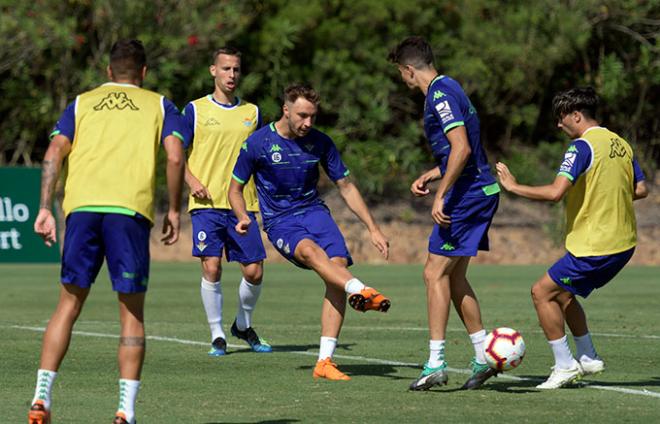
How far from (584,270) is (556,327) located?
0.41 meters

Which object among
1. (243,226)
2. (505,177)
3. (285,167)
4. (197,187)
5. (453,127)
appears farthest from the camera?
(197,187)

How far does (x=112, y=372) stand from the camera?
9.48m

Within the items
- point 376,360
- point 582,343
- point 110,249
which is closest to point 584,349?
point 582,343

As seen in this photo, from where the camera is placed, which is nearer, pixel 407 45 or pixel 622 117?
pixel 407 45

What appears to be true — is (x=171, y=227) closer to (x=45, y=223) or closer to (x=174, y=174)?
(x=174, y=174)

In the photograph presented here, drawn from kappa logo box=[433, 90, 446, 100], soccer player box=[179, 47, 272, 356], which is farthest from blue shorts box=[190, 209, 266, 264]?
kappa logo box=[433, 90, 446, 100]

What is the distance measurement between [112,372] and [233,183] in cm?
159

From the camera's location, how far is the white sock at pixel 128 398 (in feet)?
22.0

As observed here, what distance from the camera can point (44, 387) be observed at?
6781 millimetres

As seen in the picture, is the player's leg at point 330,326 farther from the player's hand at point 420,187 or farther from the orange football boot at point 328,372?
the player's hand at point 420,187

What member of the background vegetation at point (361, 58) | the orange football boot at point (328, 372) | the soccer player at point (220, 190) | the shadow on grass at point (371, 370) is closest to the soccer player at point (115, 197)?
the orange football boot at point (328, 372)

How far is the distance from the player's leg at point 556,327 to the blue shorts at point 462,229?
50 centimetres

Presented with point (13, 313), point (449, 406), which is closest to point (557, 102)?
point (449, 406)

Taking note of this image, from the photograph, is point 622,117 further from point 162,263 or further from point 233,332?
point 233,332
